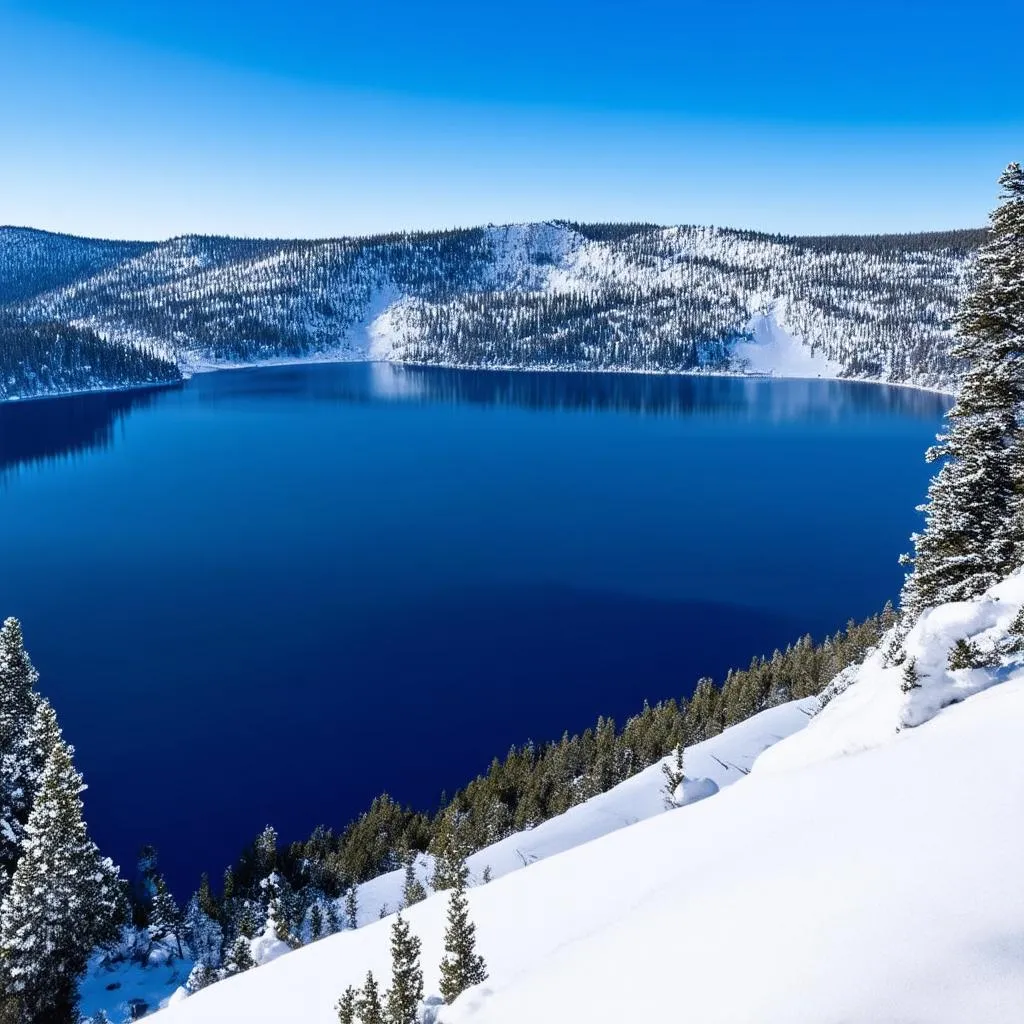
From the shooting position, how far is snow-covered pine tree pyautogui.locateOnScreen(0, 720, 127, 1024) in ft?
84.4

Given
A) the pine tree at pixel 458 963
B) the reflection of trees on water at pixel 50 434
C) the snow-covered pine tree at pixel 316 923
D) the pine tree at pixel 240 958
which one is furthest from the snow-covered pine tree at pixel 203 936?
the reflection of trees on water at pixel 50 434

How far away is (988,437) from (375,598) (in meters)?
62.3

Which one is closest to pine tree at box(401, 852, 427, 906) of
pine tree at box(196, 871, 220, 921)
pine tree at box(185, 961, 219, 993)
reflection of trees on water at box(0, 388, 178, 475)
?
pine tree at box(185, 961, 219, 993)

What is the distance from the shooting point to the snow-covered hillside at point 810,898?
334 inches

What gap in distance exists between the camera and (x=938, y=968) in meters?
8.21

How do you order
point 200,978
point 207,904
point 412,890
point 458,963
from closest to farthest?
point 458,963 < point 200,978 < point 412,890 < point 207,904

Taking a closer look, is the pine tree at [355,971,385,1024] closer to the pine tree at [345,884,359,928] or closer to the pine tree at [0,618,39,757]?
the pine tree at [345,884,359,928]

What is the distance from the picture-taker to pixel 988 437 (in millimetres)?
22641

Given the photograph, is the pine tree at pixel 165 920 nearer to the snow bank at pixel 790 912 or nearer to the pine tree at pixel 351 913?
the pine tree at pixel 351 913

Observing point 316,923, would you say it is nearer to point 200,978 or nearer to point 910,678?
point 200,978

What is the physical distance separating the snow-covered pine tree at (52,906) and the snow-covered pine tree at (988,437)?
30.1 m

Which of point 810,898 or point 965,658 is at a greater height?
point 965,658

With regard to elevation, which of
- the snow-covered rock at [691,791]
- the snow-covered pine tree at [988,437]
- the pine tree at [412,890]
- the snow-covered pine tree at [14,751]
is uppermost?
the snow-covered pine tree at [988,437]

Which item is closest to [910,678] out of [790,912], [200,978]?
[790,912]
